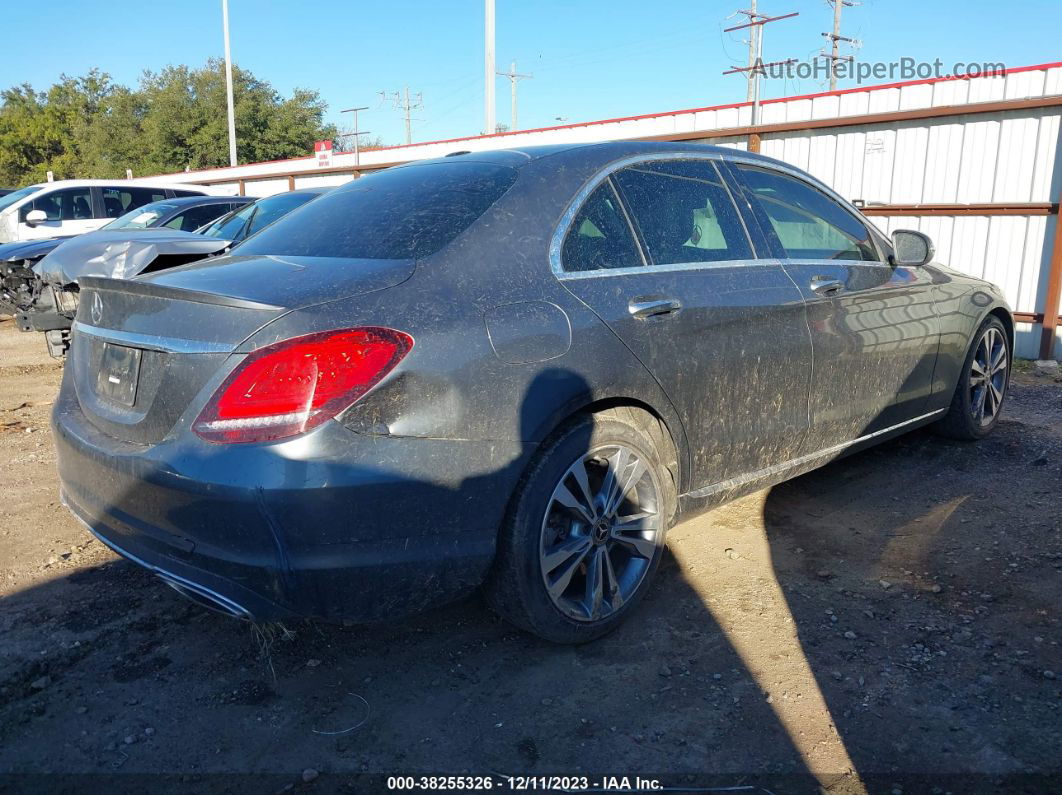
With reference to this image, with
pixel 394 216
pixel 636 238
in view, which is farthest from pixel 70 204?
pixel 636 238

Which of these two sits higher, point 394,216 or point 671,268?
point 394,216

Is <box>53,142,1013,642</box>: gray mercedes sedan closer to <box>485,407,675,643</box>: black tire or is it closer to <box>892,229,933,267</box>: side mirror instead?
<box>485,407,675,643</box>: black tire

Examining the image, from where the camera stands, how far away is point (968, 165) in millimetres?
8922

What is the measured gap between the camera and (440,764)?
7.65ft

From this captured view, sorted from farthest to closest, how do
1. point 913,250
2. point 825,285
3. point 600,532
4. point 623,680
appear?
point 913,250, point 825,285, point 600,532, point 623,680

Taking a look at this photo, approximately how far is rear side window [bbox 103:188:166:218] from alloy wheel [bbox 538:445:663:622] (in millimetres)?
12125

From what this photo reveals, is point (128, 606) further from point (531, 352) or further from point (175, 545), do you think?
point (531, 352)

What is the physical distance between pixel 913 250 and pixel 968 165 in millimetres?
5551

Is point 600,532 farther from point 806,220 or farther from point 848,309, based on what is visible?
point 806,220

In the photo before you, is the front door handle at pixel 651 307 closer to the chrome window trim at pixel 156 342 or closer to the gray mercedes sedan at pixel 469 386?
the gray mercedes sedan at pixel 469 386

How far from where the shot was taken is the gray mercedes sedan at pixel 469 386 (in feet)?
7.35

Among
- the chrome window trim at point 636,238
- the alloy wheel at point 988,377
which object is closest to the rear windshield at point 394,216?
the chrome window trim at point 636,238

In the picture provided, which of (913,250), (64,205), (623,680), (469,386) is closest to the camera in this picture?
(469,386)

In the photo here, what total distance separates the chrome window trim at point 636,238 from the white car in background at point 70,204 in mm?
10761
